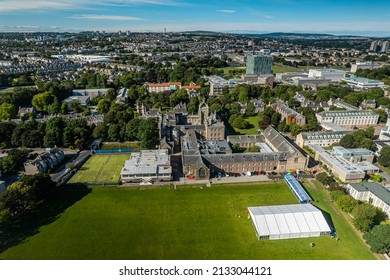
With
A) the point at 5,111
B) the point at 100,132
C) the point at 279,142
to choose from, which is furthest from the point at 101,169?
the point at 5,111

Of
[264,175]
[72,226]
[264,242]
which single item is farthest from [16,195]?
[264,175]

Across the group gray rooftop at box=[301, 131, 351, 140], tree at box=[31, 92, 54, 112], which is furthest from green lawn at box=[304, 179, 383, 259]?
tree at box=[31, 92, 54, 112]

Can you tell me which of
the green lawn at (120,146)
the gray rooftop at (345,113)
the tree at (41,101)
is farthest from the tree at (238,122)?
the tree at (41,101)

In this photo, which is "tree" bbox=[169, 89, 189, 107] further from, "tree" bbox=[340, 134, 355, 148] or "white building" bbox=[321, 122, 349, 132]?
"tree" bbox=[340, 134, 355, 148]

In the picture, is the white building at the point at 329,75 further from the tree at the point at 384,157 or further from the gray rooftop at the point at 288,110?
the tree at the point at 384,157

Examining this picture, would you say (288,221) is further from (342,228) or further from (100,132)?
(100,132)

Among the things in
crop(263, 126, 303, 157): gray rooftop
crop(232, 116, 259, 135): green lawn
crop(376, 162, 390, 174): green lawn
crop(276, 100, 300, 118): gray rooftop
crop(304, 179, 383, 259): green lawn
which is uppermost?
crop(276, 100, 300, 118): gray rooftop

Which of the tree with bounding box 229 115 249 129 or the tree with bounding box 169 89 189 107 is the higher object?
the tree with bounding box 169 89 189 107
